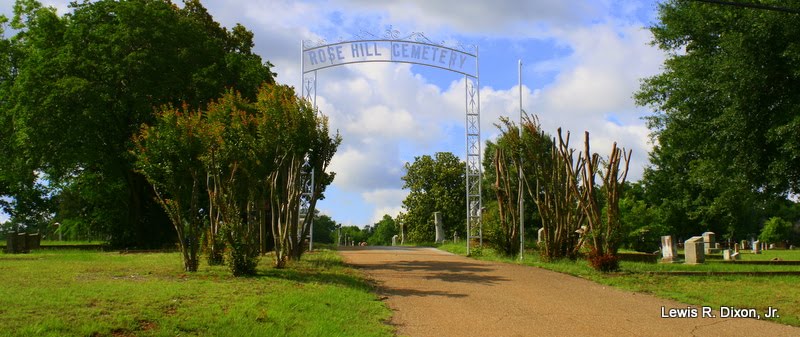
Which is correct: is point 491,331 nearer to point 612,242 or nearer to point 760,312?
point 760,312

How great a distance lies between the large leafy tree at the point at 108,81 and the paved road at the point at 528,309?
14.7m

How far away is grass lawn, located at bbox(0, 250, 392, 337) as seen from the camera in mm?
7480

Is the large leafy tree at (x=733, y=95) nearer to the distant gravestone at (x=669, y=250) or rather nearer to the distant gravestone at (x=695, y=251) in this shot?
the distant gravestone at (x=695, y=251)

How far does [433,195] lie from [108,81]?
2775cm

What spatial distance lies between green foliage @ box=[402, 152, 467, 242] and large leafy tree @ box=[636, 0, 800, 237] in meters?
27.6

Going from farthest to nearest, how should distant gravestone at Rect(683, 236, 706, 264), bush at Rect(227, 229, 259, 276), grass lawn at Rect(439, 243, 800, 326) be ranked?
distant gravestone at Rect(683, 236, 706, 264) < bush at Rect(227, 229, 259, 276) < grass lawn at Rect(439, 243, 800, 326)

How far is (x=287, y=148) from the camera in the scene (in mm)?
16656

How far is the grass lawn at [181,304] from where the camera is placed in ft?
24.5

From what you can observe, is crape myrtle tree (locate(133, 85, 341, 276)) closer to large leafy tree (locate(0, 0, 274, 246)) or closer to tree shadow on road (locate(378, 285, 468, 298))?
tree shadow on road (locate(378, 285, 468, 298))

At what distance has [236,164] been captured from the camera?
14586 millimetres

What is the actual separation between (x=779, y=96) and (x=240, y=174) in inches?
549

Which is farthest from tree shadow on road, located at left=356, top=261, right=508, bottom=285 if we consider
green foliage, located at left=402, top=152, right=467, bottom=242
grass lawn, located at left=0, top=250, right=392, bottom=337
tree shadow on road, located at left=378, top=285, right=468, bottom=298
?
green foliage, located at left=402, top=152, right=467, bottom=242

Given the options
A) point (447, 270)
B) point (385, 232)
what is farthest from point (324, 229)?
point (447, 270)

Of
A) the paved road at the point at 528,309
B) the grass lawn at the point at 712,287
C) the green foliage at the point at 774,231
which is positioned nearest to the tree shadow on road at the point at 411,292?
the paved road at the point at 528,309
